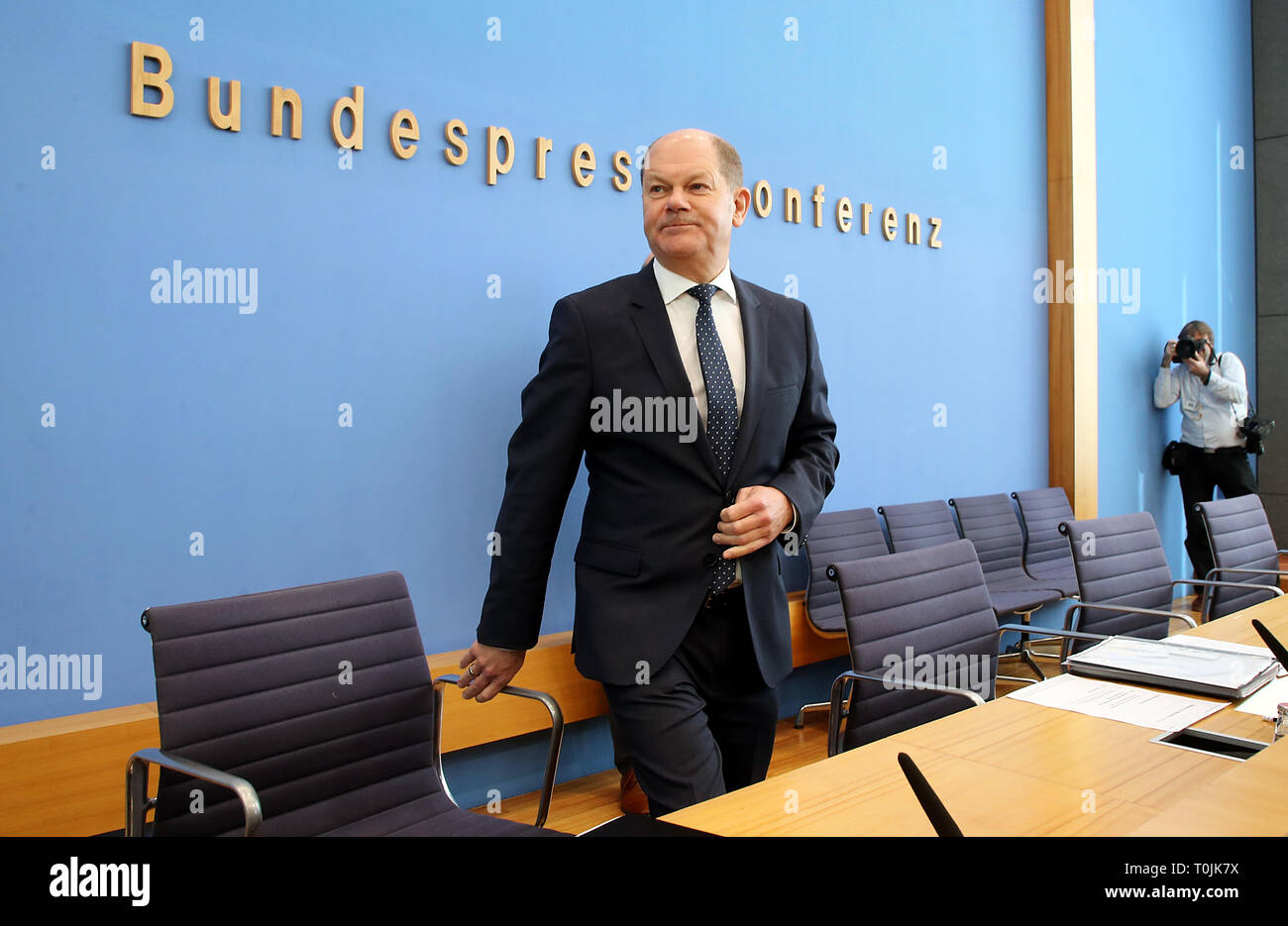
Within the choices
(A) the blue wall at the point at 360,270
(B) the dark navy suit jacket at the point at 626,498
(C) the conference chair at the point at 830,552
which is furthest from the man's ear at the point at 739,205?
(C) the conference chair at the point at 830,552

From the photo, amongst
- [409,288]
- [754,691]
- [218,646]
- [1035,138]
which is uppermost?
[1035,138]

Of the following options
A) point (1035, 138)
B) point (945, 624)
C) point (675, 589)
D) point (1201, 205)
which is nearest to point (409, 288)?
point (675, 589)

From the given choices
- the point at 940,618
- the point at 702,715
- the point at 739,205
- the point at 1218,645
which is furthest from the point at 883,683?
the point at 739,205

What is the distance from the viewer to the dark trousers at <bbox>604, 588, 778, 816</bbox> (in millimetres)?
1830

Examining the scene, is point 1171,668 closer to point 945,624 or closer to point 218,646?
point 945,624

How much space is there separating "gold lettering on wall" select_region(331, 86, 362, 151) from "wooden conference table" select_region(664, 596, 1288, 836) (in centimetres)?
229

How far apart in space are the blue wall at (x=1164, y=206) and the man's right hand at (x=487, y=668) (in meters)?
5.71

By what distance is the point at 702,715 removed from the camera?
6.23ft

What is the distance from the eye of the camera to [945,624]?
2248 millimetres

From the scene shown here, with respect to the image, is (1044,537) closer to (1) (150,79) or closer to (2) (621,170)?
(2) (621,170)

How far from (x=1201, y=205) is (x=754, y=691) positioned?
305 inches

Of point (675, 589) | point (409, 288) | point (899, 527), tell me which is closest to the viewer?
point (675, 589)

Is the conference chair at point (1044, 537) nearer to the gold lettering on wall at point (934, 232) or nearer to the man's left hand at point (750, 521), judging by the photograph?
the gold lettering on wall at point (934, 232)

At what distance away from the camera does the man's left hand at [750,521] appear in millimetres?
1792
